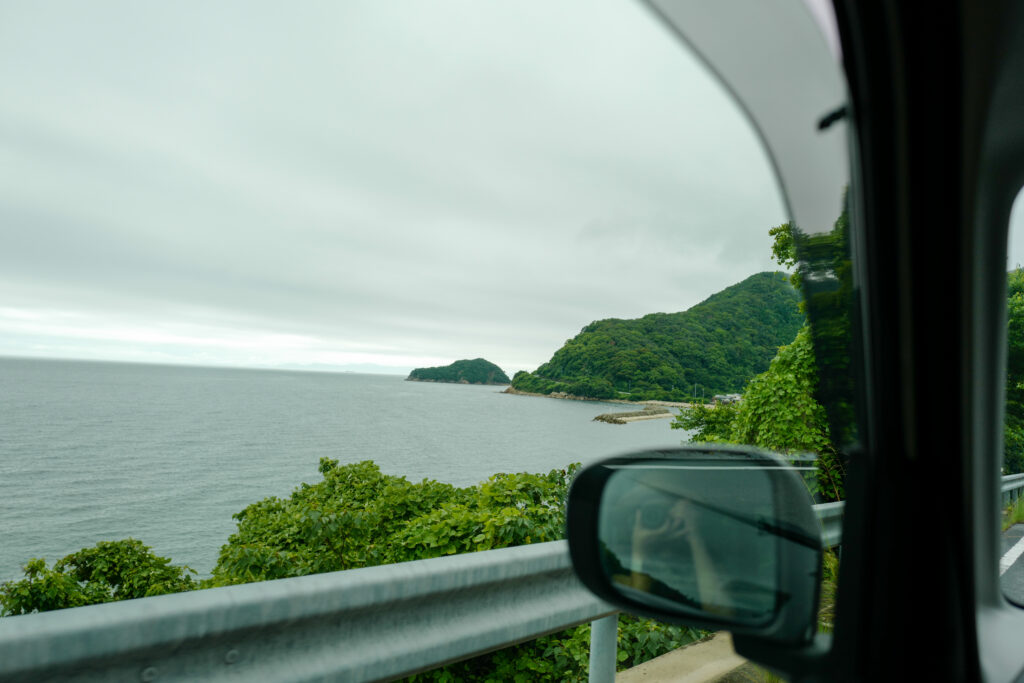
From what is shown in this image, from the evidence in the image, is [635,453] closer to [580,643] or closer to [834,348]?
[834,348]

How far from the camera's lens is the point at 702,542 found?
0.89m

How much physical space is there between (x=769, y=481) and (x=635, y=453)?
8.8 inches

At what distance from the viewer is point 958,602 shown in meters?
0.77

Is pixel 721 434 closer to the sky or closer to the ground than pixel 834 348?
closer to the ground

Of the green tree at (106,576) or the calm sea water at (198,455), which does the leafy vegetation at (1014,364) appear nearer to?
the calm sea water at (198,455)

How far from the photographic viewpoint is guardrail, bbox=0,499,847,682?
1.49 metres

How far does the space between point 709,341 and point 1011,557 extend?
0.66m

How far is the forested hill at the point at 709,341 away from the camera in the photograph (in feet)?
3.43

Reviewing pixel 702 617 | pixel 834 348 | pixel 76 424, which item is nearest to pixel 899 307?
pixel 834 348

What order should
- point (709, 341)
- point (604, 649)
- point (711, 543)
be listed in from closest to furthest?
point (711, 543) < point (709, 341) < point (604, 649)

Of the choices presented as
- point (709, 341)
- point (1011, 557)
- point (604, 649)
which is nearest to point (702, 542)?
point (709, 341)

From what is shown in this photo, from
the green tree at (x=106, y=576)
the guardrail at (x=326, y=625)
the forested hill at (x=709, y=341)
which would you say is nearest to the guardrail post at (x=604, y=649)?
the guardrail at (x=326, y=625)

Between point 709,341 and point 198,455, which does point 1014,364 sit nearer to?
point 709,341

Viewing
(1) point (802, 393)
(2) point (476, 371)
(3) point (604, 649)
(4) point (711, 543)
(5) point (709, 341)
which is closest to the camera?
(4) point (711, 543)
